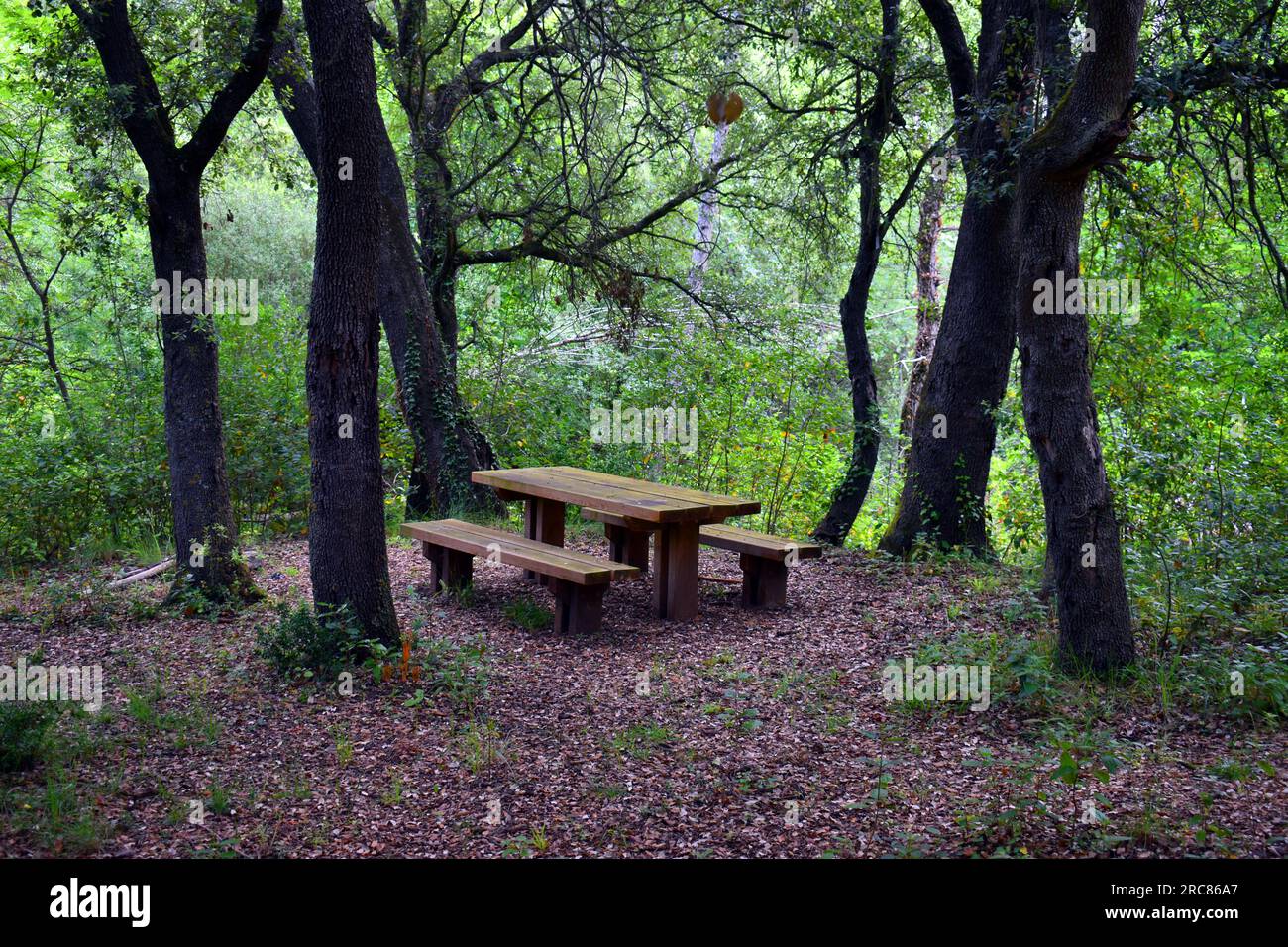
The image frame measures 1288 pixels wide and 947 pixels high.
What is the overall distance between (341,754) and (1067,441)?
375 cm

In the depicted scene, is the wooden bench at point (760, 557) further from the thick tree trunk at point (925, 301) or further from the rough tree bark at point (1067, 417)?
the thick tree trunk at point (925, 301)

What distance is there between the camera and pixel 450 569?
727 centimetres

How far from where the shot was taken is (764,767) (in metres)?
4.33

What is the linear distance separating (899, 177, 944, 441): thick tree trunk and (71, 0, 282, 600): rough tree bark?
7.63 m

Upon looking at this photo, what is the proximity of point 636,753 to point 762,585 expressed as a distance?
9.00 ft

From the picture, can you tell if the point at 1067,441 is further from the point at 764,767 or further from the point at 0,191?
the point at 0,191

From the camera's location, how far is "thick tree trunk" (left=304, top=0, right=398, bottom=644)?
5230 mm

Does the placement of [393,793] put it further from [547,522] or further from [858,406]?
[858,406]

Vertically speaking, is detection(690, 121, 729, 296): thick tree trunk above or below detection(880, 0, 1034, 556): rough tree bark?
above

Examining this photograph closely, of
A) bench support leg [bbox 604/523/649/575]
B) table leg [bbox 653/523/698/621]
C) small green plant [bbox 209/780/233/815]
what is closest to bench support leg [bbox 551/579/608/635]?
table leg [bbox 653/523/698/621]

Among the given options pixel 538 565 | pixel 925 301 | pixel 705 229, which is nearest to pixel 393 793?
pixel 538 565

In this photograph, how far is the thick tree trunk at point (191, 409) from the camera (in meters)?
6.34

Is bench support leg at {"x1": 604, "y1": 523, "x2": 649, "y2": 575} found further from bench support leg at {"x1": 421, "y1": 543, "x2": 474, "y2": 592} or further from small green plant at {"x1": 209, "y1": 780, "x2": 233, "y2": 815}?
small green plant at {"x1": 209, "y1": 780, "x2": 233, "y2": 815}
